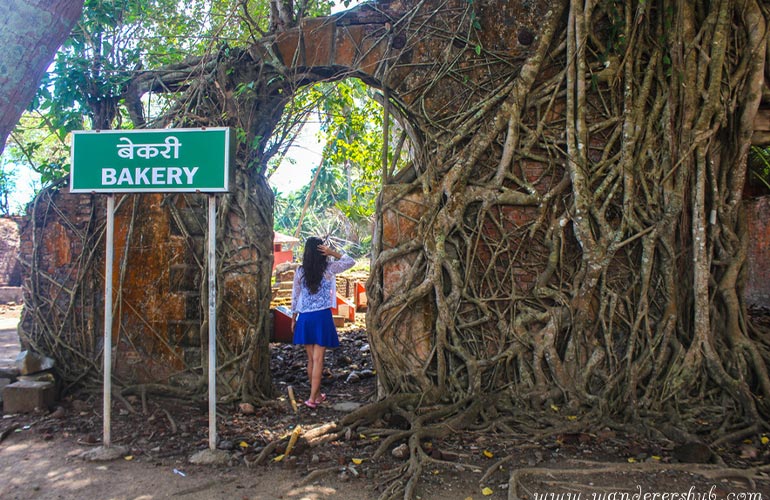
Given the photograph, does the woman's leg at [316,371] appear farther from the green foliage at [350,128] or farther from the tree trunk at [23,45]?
the tree trunk at [23,45]

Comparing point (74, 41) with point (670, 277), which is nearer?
point (670, 277)

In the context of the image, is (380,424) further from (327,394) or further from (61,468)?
(61,468)

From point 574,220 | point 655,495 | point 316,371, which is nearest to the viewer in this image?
point 655,495

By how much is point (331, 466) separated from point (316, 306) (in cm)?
178

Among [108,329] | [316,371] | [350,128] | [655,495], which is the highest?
[350,128]

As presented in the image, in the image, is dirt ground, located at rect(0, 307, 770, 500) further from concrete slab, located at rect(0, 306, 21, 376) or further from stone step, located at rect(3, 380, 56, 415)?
concrete slab, located at rect(0, 306, 21, 376)

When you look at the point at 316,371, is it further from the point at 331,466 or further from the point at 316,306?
the point at 331,466

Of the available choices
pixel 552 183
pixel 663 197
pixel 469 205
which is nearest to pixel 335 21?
pixel 469 205

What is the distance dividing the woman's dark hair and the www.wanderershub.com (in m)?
2.63

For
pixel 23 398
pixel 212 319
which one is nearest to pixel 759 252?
pixel 212 319

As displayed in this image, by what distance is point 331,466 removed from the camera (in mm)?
3811

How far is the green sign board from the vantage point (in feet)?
12.4

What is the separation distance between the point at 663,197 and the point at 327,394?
3.35 m

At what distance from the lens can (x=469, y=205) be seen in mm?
4973
